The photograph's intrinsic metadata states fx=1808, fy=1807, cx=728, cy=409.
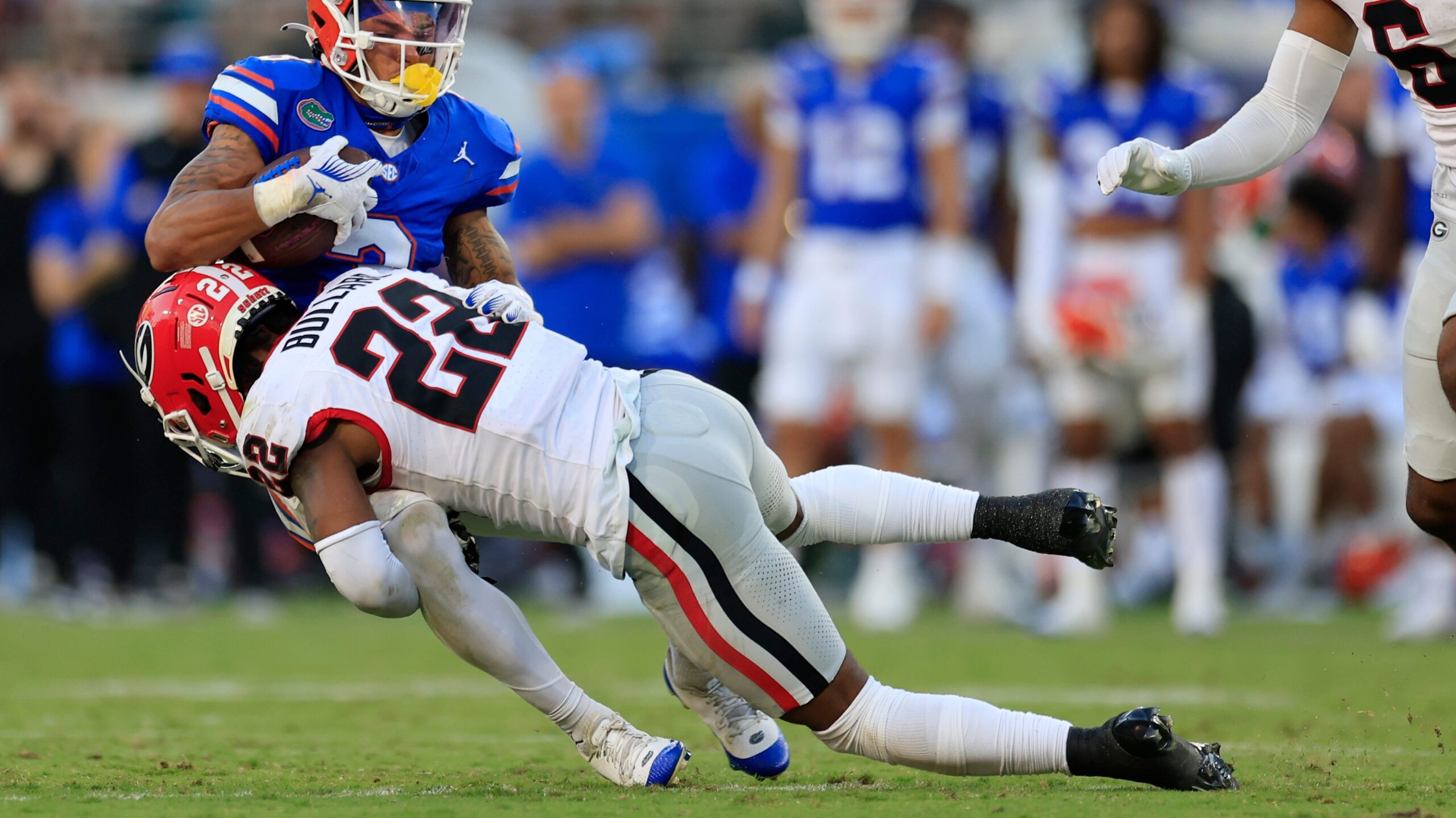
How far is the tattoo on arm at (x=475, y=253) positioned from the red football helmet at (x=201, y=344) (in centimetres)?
56

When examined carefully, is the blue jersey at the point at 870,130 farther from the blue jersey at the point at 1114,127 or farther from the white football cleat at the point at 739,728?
the white football cleat at the point at 739,728

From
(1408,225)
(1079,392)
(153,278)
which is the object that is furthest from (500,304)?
(153,278)

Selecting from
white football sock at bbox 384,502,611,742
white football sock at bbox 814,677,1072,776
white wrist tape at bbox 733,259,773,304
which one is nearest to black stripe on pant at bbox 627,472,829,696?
white football sock at bbox 814,677,1072,776

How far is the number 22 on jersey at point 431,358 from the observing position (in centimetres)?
337

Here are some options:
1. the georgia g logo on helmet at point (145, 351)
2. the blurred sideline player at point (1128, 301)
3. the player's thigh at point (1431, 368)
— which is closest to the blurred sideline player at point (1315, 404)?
the blurred sideline player at point (1128, 301)

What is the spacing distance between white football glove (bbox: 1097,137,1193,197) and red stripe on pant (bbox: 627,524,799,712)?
1.16 metres

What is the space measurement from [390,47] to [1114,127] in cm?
433

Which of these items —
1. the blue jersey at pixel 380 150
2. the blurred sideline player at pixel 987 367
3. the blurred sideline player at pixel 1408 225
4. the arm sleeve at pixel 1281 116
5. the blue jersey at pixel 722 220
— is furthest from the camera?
the blue jersey at pixel 722 220

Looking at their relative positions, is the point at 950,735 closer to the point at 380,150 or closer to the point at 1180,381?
the point at 380,150

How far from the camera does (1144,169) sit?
367 cm

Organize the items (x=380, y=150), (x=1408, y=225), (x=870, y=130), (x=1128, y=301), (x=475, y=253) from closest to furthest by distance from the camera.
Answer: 1. (x=380, y=150)
2. (x=475, y=253)
3. (x=1408, y=225)
4. (x=1128, y=301)
5. (x=870, y=130)

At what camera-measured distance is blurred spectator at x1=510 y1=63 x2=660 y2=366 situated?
865cm

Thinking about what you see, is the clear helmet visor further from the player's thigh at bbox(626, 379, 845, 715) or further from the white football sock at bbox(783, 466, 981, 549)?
the white football sock at bbox(783, 466, 981, 549)

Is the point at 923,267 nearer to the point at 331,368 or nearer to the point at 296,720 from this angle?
the point at 296,720
